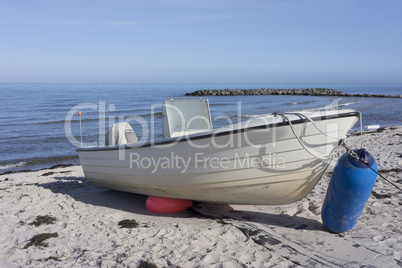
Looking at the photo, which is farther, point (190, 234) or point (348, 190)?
point (190, 234)

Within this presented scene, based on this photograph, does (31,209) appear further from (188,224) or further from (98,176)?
(188,224)

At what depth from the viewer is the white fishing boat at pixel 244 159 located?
464cm

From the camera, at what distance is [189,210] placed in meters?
6.07

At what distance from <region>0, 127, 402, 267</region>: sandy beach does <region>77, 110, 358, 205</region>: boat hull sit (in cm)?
49

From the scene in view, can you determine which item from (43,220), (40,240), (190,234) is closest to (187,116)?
(190,234)

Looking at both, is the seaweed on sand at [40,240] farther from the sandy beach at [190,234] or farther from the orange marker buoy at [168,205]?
the orange marker buoy at [168,205]

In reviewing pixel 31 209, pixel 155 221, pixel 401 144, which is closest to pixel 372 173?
pixel 155 221

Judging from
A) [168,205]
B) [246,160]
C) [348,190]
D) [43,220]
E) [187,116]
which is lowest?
[43,220]

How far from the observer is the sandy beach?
418 centimetres

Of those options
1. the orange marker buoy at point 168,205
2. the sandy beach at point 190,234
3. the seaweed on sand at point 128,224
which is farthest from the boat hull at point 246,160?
the seaweed on sand at point 128,224

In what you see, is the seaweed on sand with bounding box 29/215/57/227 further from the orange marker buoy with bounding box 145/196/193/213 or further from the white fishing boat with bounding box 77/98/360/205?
the orange marker buoy with bounding box 145/196/193/213

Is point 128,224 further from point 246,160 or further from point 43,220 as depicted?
point 246,160

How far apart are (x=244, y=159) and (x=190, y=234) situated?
1.30 meters

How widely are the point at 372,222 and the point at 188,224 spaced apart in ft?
8.80
